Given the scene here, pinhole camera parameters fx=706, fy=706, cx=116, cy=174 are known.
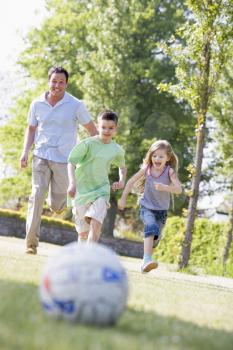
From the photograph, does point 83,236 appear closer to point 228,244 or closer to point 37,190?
point 37,190

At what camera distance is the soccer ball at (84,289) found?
3.74m

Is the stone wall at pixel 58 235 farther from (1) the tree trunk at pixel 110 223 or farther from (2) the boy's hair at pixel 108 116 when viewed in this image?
(2) the boy's hair at pixel 108 116

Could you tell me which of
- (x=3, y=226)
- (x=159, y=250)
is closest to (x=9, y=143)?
(x=3, y=226)

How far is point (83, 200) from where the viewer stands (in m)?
8.73

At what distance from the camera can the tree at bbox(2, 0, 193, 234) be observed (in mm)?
32031

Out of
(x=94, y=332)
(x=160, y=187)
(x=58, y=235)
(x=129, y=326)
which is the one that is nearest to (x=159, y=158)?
(x=160, y=187)

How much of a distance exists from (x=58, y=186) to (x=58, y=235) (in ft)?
74.5

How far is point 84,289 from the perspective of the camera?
12.3 ft

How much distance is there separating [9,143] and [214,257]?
17.9m

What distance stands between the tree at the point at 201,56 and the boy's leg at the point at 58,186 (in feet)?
19.0

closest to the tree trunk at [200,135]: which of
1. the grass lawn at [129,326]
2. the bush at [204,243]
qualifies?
the bush at [204,243]

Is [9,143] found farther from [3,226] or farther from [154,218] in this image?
[154,218]

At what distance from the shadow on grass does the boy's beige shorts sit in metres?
3.74

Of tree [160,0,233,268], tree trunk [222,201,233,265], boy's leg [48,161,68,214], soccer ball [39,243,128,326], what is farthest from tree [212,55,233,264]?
soccer ball [39,243,128,326]
